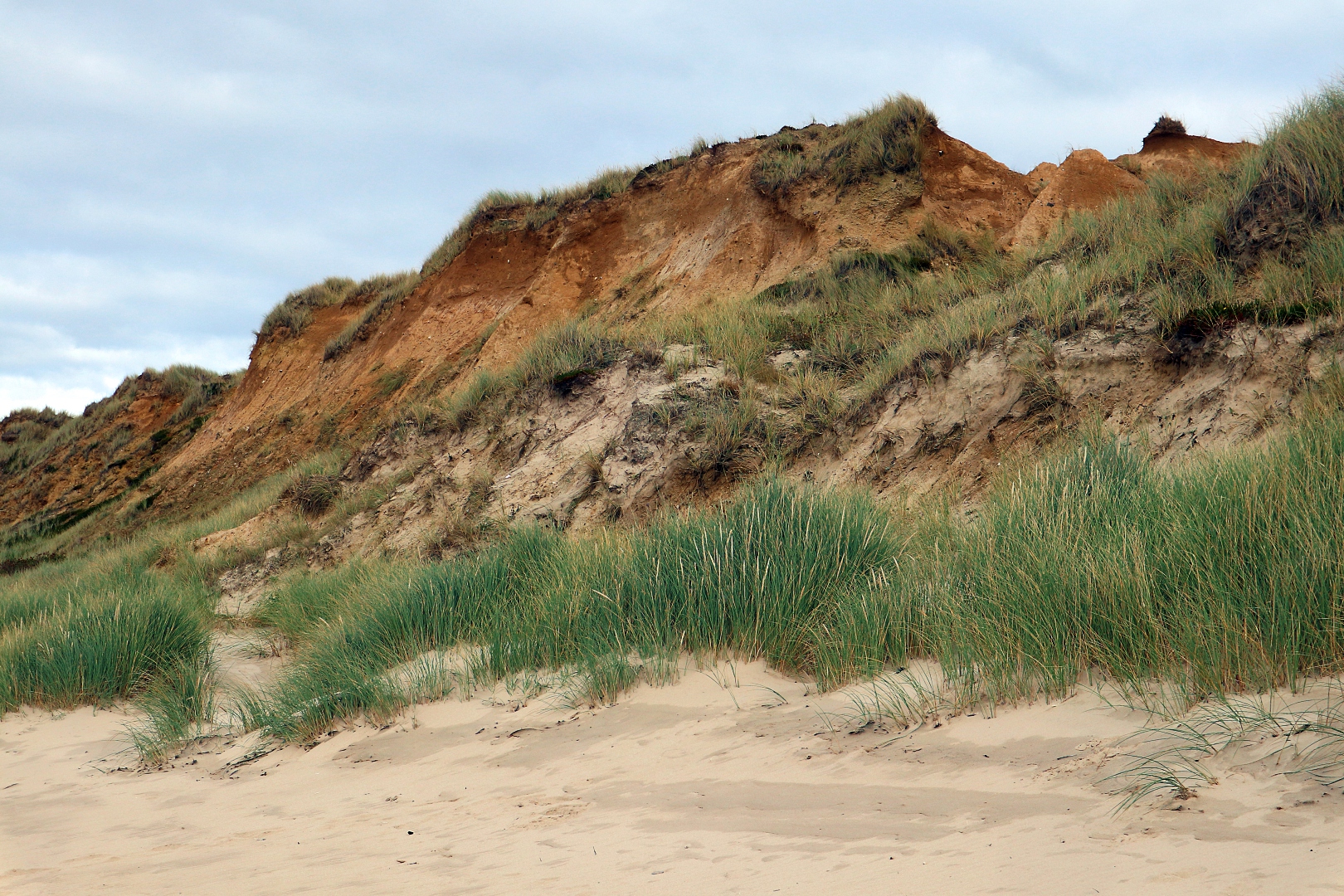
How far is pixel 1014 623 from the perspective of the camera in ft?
12.5

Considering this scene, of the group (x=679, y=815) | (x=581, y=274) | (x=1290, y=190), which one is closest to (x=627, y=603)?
(x=679, y=815)

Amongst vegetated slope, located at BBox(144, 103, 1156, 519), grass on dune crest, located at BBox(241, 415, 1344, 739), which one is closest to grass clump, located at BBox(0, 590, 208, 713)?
grass on dune crest, located at BBox(241, 415, 1344, 739)

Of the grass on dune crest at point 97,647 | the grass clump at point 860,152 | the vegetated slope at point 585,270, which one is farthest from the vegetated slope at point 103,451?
the grass clump at point 860,152

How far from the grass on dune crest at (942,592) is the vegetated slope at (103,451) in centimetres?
2188

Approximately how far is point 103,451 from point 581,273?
19.9 m

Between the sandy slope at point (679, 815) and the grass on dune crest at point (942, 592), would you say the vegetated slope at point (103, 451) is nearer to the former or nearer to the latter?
the grass on dune crest at point (942, 592)

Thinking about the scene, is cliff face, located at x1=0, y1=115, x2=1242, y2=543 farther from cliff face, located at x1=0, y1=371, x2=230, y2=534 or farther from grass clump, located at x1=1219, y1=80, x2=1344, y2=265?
grass clump, located at x1=1219, y1=80, x2=1344, y2=265

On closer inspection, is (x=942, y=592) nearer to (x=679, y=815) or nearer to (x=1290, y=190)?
(x=679, y=815)

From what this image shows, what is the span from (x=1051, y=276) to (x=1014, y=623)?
6.18 m

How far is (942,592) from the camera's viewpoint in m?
4.33

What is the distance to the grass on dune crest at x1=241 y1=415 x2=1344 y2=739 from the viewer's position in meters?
3.32

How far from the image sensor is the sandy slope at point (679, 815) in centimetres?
230

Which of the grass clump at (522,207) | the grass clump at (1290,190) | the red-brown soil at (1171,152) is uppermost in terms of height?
Result: the grass clump at (522,207)

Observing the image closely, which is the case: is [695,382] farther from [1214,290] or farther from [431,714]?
[431,714]
